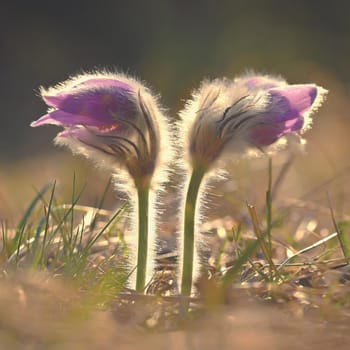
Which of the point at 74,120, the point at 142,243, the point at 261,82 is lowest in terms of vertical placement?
the point at 142,243

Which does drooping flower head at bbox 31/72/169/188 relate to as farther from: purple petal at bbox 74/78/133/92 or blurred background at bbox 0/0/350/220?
blurred background at bbox 0/0/350/220

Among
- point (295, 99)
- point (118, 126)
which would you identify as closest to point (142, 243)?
point (118, 126)

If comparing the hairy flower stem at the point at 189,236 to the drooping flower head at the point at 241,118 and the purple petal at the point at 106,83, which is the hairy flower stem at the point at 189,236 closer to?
the drooping flower head at the point at 241,118

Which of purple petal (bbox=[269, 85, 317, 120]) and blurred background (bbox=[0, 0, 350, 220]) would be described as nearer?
purple petal (bbox=[269, 85, 317, 120])

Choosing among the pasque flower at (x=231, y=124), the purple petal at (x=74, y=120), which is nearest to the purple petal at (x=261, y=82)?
the pasque flower at (x=231, y=124)

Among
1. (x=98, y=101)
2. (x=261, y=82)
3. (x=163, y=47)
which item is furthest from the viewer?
(x=163, y=47)

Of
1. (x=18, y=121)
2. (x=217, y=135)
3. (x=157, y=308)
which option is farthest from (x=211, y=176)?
(x=18, y=121)

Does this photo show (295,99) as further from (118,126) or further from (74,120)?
(74,120)

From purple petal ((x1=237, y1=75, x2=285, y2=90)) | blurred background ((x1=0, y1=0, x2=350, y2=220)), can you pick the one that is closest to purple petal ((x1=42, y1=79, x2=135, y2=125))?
purple petal ((x1=237, y1=75, x2=285, y2=90))
